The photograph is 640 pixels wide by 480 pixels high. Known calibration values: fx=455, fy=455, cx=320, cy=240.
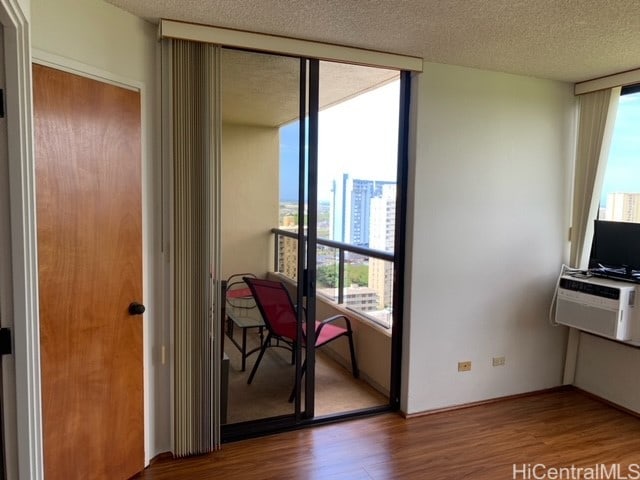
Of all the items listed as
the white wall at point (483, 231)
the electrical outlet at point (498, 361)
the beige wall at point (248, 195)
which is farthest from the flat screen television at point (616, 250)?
the beige wall at point (248, 195)

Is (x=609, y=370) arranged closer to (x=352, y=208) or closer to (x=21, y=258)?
(x=352, y=208)

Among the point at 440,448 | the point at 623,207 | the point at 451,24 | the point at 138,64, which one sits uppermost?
the point at 451,24

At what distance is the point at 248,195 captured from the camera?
2867 mm

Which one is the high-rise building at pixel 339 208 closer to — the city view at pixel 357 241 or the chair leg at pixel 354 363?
the city view at pixel 357 241

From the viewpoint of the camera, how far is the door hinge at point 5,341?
5.04 feet

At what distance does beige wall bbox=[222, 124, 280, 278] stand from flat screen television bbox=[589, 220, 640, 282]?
2509 mm

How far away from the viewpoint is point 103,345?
2338 mm

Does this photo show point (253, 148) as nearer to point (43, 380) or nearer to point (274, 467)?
point (43, 380)

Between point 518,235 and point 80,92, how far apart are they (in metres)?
3.11

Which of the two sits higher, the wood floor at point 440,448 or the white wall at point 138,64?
the white wall at point 138,64

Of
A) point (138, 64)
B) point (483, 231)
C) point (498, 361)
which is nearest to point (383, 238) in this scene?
point (483, 231)

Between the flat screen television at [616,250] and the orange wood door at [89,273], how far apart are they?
330cm

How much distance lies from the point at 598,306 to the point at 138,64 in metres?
3.41

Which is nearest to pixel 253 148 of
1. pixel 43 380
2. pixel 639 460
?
pixel 43 380
